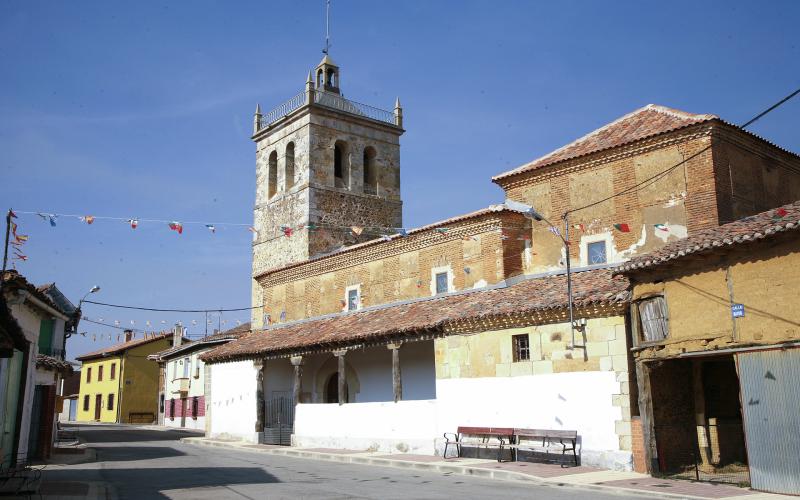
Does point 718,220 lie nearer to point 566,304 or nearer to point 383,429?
point 566,304

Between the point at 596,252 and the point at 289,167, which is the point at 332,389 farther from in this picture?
the point at 289,167

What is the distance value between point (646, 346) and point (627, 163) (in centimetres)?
637

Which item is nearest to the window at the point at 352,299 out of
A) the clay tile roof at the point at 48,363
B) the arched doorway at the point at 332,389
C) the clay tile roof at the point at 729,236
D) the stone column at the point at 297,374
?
the arched doorway at the point at 332,389

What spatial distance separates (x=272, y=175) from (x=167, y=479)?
25.2m

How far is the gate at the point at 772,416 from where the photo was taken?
11.0 m

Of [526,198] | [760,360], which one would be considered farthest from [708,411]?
[526,198]

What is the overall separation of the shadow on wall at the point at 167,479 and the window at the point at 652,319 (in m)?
7.60

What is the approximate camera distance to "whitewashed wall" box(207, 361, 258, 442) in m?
26.1

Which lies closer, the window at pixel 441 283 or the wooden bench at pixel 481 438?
the wooden bench at pixel 481 438

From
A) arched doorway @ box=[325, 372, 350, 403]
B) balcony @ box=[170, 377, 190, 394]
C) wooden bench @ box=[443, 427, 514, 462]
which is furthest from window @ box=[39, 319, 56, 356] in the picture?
balcony @ box=[170, 377, 190, 394]

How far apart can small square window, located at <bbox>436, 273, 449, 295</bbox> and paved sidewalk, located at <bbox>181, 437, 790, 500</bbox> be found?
207 inches

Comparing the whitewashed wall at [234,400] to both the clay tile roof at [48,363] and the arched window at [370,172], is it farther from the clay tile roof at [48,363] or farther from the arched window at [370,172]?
the arched window at [370,172]

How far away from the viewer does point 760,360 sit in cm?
1159

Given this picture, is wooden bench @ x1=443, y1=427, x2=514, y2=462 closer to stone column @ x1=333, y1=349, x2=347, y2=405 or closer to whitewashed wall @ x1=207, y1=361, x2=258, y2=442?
stone column @ x1=333, y1=349, x2=347, y2=405
